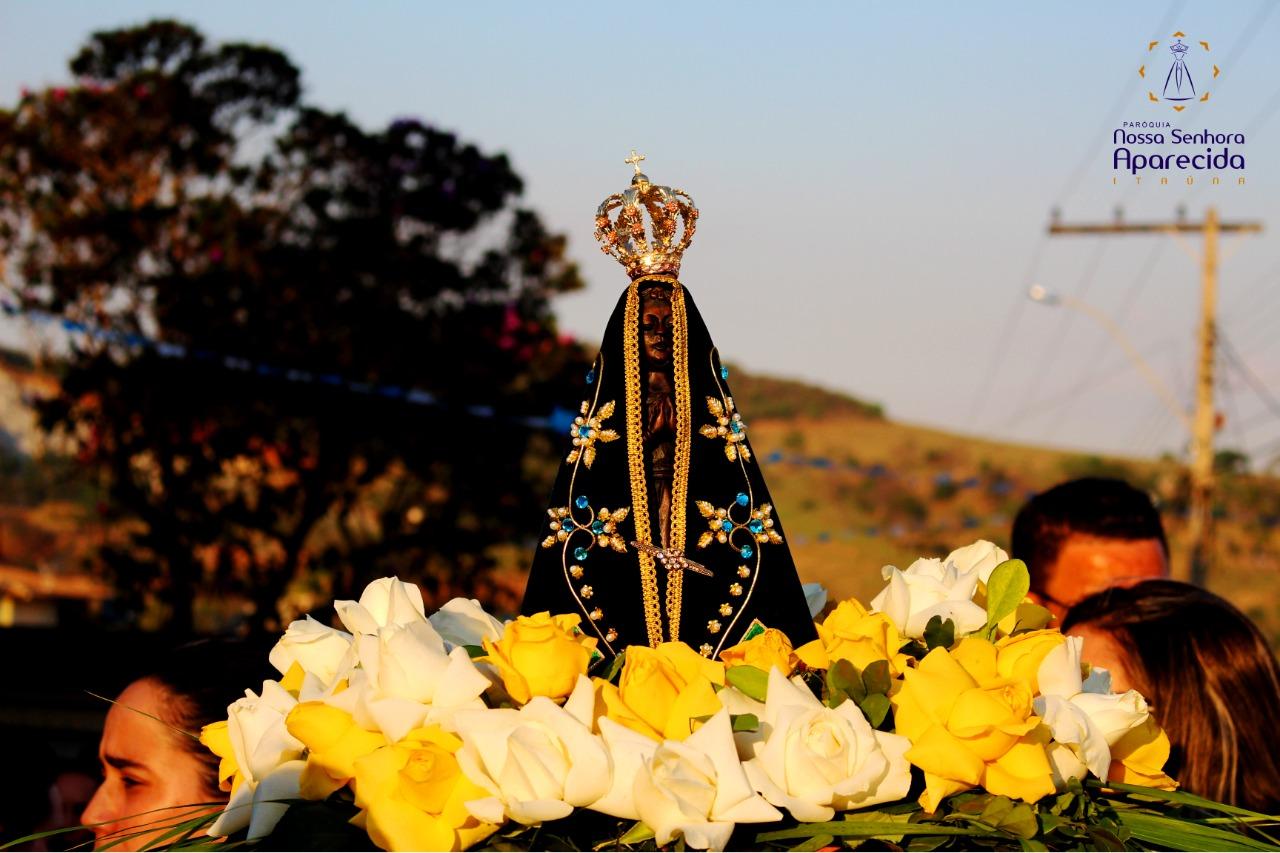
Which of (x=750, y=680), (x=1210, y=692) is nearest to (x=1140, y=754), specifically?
(x=750, y=680)

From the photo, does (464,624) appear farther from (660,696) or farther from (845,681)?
(845,681)

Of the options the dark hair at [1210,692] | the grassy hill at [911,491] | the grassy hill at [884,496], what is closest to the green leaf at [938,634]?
the dark hair at [1210,692]

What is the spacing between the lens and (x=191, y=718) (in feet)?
8.07

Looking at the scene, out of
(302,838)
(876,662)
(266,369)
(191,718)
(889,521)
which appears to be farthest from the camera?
(889,521)

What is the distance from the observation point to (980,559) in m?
1.71

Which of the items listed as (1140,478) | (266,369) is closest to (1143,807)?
(266,369)

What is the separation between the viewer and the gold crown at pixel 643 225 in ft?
8.91

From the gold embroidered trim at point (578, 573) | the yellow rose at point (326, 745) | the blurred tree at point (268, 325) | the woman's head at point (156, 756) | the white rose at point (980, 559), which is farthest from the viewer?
the blurred tree at point (268, 325)

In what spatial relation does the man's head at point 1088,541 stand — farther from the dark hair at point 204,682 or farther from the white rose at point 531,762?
the white rose at point 531,762

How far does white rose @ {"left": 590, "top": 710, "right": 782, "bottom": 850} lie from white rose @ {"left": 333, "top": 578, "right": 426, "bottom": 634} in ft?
1.03

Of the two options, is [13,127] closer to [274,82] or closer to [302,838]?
[274,82]

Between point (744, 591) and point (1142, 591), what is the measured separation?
29.1 inches

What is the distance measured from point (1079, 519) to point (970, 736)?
2307 millimetres

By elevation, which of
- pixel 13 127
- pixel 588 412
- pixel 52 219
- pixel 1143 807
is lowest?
pixel 1143 807
